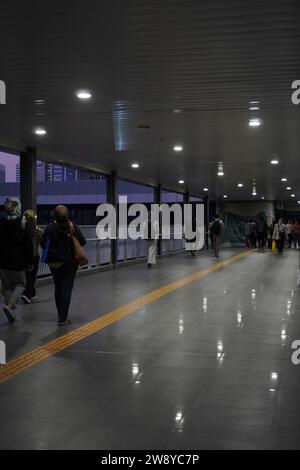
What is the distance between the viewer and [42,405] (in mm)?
4203

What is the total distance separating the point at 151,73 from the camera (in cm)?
668

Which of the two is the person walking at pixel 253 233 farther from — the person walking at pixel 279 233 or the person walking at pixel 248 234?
the person walking at pixel 279 233

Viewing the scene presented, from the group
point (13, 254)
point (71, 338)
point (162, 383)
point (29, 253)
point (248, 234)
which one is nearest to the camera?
point (162, 383)

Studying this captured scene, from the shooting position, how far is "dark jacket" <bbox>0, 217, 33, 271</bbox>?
734 centimetres

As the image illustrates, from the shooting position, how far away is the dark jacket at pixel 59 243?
24.2 ft

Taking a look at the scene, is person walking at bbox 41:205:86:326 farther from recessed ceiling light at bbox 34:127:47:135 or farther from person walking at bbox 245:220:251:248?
person walking at bbox 245:220:251:248

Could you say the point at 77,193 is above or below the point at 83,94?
above

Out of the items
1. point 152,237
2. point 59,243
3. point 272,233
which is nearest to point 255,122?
point 59,243

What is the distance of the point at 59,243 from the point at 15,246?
1.95 feet

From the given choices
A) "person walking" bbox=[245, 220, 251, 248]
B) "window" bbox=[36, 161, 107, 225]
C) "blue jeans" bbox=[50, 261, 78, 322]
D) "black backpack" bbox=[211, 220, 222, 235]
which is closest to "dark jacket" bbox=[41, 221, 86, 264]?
"blue jeans" bbox=[50, 261, 78, 322]

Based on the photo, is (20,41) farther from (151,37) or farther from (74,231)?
(74,231)

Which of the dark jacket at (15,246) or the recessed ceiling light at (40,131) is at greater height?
the recessed ceiling light at (40,131)

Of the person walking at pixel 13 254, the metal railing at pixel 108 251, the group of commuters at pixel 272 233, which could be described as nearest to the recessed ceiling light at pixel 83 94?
the person walking at pixel 13 254

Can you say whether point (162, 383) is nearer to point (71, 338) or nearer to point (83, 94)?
point (71, 338)
